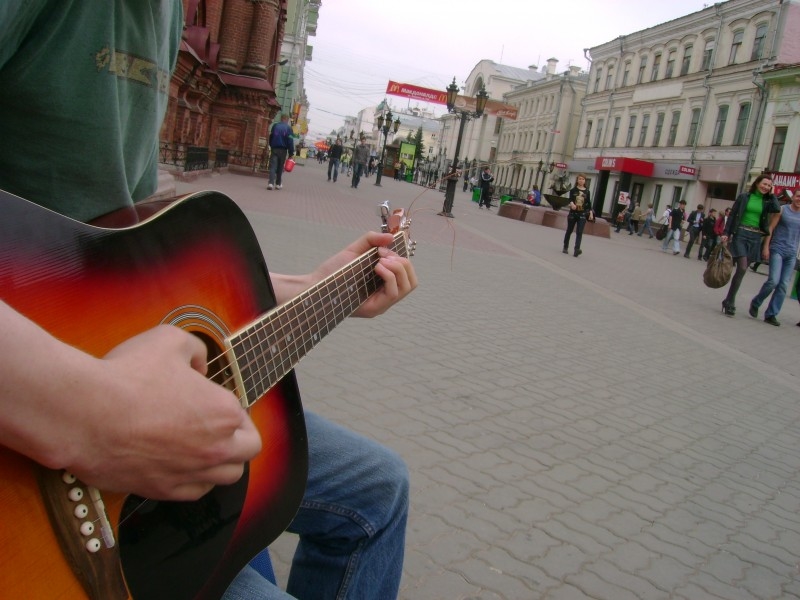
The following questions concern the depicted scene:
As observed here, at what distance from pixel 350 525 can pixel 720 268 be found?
33.5ft

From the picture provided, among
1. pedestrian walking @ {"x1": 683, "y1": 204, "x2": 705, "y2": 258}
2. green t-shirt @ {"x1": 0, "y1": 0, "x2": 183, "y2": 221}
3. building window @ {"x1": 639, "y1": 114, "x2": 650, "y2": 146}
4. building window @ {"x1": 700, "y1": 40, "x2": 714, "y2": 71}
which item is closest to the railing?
green t-shirt @ {"x1": 0, "y1": 0, "x2": 183, "y2": 221}

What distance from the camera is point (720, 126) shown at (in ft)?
134

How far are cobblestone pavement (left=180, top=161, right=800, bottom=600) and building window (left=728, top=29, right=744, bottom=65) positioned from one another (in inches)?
1503

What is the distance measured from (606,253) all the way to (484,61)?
85211 mm

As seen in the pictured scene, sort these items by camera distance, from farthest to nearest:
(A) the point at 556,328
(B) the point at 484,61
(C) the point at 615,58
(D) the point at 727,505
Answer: (B) the point at 484,61 → (C) the point at 615,58 → (A) the point at 556,328 → (D) the point at 727,505

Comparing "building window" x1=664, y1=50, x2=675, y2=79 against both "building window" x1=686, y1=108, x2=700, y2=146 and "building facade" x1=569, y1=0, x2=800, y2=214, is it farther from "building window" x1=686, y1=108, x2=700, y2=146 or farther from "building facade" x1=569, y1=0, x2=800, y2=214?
"building window" x1=686, y1=108, x2=700, y2=146

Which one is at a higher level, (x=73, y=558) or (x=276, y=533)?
(x=73, y=558)

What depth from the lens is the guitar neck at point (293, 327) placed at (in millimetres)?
1259

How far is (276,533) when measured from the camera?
136 centimetres

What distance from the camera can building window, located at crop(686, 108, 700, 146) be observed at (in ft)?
A: 140

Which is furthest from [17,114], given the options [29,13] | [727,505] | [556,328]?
[556,328]

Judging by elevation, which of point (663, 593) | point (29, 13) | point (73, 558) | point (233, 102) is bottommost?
point (663, 593)

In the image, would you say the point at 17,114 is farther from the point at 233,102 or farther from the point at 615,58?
the point at 615,58

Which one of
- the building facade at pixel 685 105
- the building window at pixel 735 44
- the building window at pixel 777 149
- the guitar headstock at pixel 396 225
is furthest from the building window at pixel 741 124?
the guitar headstock at pixel 396 225
